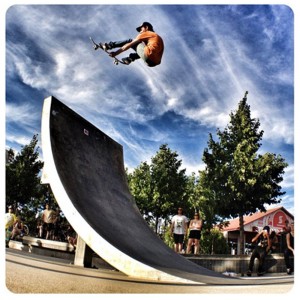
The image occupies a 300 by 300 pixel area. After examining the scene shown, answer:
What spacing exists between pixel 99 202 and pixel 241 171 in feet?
35.2

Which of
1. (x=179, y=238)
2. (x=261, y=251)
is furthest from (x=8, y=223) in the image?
(x=261, y=251)

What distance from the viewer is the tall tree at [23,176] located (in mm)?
13930

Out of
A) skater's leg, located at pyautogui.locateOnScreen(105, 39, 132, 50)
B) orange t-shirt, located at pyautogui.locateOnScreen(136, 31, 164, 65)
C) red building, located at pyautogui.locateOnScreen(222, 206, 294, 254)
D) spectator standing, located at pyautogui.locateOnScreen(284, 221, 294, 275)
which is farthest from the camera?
red building, located at pyautogui.locateOnScreen(222, 206, 294, 254)

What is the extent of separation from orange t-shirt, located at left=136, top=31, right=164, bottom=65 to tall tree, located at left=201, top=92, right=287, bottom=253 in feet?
34.4

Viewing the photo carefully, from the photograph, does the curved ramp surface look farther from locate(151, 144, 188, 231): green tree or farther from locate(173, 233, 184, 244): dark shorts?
locate(151, 144, 188, 231): green tree

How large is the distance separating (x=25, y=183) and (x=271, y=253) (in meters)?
11.4

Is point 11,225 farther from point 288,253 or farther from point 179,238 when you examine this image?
point 288,253

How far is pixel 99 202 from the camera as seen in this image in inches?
188

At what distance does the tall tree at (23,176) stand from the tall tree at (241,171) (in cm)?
849

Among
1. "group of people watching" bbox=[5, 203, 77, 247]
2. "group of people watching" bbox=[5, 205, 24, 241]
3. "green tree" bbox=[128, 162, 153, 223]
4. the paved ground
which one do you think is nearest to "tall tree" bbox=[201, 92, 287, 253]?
"green tree" bbox=[128, 162, 153, 223]

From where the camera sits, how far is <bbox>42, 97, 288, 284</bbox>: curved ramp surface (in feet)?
11.3

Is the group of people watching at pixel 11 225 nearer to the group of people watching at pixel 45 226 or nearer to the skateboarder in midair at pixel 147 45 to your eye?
the group of people watching at pixel 45 226

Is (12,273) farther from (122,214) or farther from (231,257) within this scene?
(231,257)

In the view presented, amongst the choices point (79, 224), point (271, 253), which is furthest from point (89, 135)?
point (271, 253)
